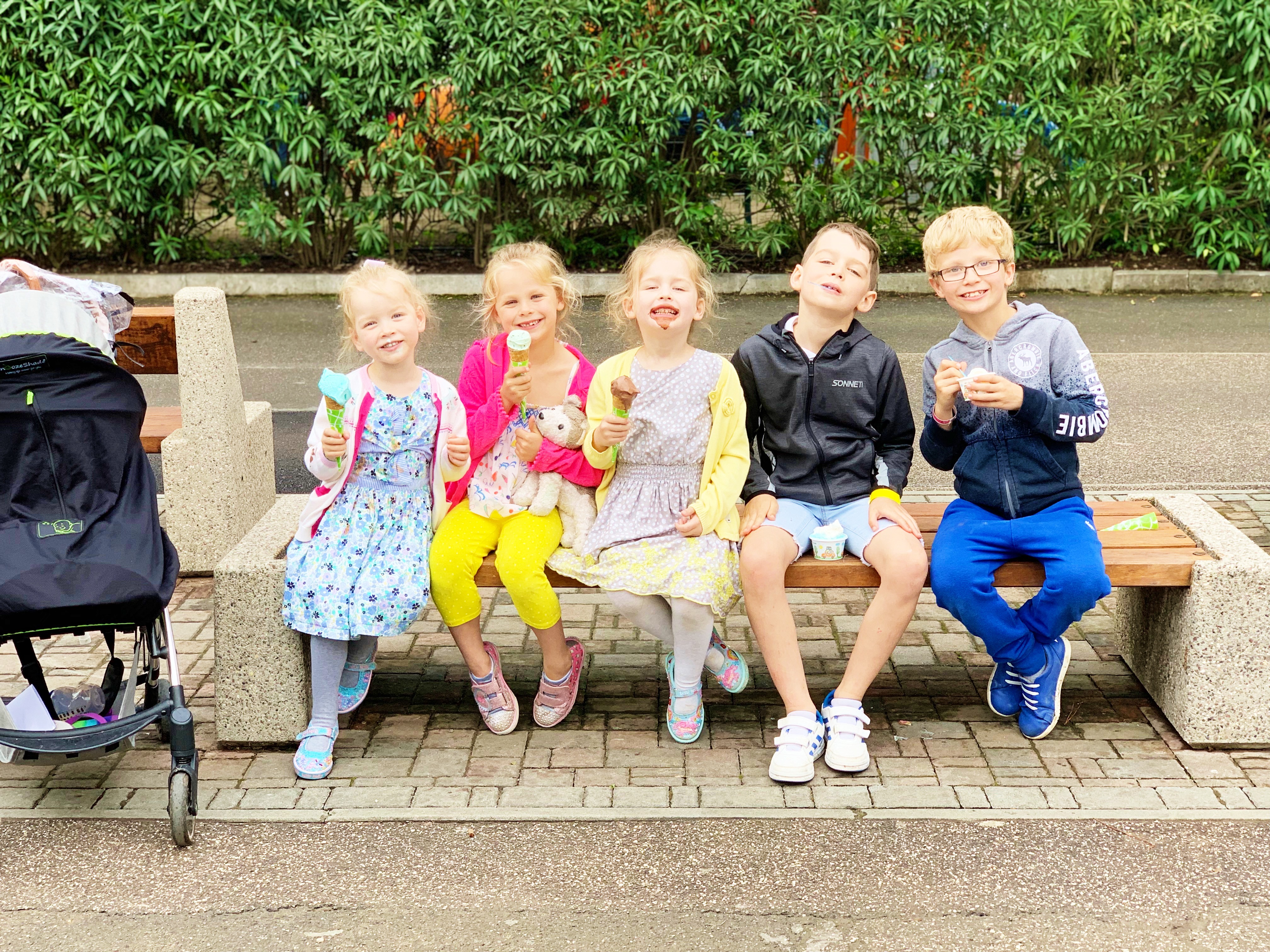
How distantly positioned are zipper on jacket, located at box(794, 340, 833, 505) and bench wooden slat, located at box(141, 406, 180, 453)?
8.63ft

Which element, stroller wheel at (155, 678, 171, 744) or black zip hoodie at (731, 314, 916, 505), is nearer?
stroller wheel at (155, 678, 171, 744)

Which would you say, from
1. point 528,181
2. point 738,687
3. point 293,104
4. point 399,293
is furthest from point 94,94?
point 738,687

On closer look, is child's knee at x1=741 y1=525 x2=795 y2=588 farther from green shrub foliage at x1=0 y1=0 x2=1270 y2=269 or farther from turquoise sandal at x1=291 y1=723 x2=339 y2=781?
green shrub foliage at x1=0 y1=0 x2=1270 y2=269

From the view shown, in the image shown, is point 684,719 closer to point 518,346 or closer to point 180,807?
point 518,346

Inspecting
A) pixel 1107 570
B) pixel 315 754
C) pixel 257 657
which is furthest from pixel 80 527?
pixel 1107 570

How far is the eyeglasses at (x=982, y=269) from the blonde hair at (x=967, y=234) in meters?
0.03

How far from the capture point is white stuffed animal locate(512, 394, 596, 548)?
419 centimetres

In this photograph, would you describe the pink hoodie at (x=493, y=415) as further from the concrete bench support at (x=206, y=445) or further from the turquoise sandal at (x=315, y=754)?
the concrete bench support at (x=206, y=445)

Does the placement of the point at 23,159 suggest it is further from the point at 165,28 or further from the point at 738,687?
the point at 738,687

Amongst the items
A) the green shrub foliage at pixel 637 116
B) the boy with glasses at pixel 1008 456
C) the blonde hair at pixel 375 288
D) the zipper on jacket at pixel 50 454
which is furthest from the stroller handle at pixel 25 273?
the green shrub foliage at pixel 637 116

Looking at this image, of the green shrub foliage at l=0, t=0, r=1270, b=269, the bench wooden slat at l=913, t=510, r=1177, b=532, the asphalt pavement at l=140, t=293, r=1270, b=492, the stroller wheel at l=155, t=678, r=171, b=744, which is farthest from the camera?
the green shrub foliage at l=0, t=0, r=1270, b=269

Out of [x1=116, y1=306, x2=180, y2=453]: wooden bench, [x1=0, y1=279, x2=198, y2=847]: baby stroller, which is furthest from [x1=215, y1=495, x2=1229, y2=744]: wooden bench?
[x1=116, y1=306, x2=180, y2=453]: wooden bench

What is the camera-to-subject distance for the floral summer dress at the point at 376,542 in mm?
3984

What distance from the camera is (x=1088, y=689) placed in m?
4.55
